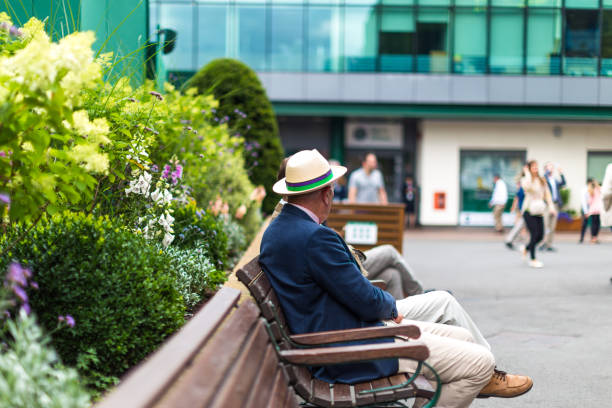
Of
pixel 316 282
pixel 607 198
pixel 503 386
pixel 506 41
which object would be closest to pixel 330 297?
pixel 316 282

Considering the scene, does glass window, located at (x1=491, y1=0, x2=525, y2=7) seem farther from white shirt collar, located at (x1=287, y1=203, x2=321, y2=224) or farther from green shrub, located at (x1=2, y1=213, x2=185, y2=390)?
green shrub, located at (x1=2, y1=213, x2=185, y2=390)

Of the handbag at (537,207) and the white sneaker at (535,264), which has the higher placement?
the handbag at (537,207)

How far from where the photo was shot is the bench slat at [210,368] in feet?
5.47

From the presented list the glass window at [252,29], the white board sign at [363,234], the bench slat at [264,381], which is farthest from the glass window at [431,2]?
the bench slat at [264,381]

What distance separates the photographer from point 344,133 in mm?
29609

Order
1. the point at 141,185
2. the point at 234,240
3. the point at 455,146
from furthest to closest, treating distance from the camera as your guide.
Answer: the point at 455,146 < the point at 234,240 < the point at 141,185

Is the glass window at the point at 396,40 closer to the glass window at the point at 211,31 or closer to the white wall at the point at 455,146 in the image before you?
the white wall at the point at 455,146

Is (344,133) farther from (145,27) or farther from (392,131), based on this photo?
(145,27)

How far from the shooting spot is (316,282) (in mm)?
3428

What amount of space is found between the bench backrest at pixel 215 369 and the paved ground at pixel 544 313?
2.34m

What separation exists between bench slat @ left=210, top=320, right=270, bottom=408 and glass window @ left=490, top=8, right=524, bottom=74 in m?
26.7

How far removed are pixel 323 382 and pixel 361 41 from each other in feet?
83.1

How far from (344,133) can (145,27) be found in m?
20.4

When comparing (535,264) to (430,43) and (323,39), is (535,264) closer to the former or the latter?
(430,43)
